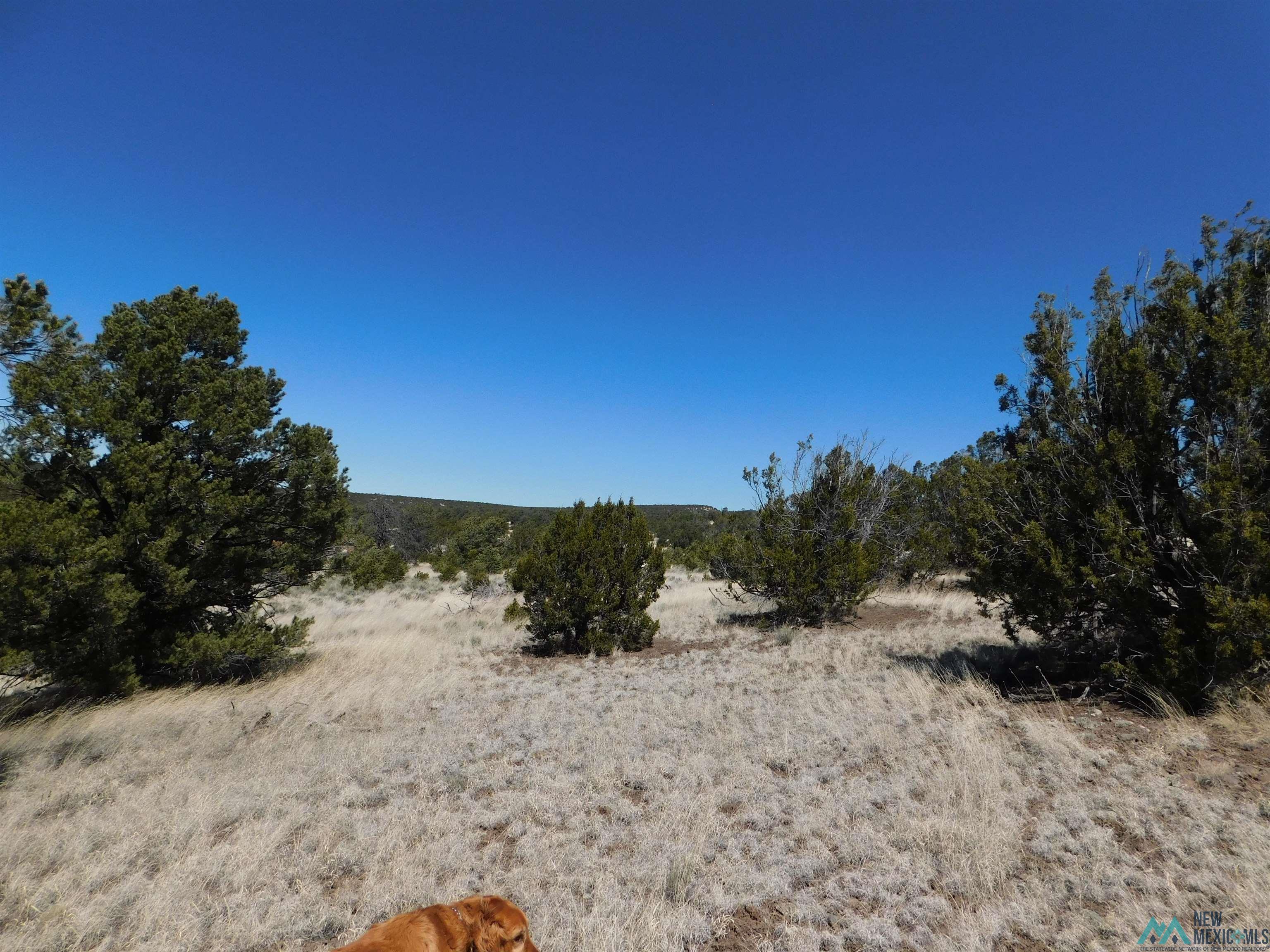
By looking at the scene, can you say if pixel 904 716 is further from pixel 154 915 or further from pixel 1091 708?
pixel 154 915

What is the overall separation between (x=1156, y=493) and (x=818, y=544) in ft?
26.1

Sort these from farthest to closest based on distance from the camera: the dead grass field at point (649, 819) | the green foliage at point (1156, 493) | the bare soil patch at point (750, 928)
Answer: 1. the green foliage at point (1156, 493)
2. the dead grass field at point (649, 819)
3. the bare soil patch at point (750, 928)

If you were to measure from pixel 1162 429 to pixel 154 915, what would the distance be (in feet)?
32.2

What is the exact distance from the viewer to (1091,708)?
6488mm

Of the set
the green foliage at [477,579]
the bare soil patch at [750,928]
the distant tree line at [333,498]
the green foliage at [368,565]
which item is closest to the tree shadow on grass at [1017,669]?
the distant tree line at [333,498]

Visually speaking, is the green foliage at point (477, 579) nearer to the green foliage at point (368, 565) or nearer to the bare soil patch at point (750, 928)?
the green foliage at point (368, 565)

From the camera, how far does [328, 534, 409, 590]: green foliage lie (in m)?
11.2

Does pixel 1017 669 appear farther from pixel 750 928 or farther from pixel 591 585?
pixel 591 585

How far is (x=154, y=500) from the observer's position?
7.69 m

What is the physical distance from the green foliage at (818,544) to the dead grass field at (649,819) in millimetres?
5312

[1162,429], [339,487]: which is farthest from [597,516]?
[1162,429]

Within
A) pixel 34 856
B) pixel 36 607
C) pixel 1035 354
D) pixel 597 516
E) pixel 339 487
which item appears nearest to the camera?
pixel 34 856

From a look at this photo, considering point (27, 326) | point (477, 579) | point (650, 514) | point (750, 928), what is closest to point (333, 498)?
point (27, 326)

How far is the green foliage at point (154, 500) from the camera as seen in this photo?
6.90 metres
